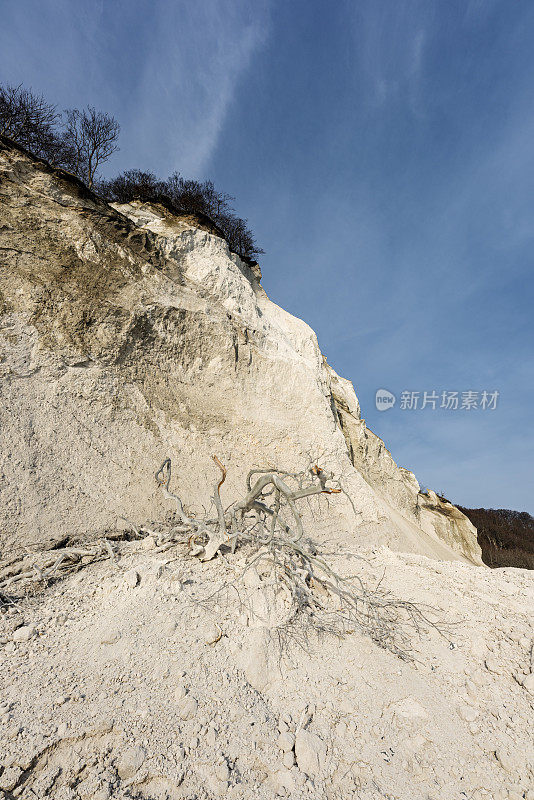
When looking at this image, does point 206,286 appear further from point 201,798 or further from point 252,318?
point 201,798

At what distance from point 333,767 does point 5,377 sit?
601 centimetres

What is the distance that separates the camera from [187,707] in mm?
2066

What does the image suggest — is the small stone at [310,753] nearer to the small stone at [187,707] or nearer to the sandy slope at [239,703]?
the sandy slope at [239,703]

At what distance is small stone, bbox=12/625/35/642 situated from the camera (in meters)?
2.65

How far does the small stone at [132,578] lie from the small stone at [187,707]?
1252 millimetres

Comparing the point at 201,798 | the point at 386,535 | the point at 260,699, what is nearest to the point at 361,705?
the point at 260,699

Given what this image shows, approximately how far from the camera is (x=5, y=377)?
546 centimetres


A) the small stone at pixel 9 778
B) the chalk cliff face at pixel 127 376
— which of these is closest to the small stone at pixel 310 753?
the small stone at pixel 9 778

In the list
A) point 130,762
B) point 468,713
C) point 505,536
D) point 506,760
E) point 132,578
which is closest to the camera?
point 130,762

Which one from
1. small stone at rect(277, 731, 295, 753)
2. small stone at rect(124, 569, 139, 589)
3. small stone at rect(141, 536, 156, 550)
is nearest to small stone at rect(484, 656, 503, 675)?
small stone at rect(277, 731, 295, 753)

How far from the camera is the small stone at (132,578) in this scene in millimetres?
3174

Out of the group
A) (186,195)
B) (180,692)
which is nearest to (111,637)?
(180,692)

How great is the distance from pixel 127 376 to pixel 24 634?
4.56 meters

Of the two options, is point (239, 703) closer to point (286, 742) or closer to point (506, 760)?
point (286, 742)
